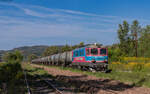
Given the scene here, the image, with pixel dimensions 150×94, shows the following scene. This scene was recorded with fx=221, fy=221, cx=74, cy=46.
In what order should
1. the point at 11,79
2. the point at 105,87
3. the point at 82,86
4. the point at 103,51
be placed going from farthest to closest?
the point at 103,51, the point at 11,79, the point at 105,87, the point at 82,86

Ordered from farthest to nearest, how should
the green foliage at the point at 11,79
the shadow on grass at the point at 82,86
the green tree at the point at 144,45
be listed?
1. the green tree at the point at 144,45
2. the green foliage at the point at 11,79
3. the shadow on grass at the point at 82,86

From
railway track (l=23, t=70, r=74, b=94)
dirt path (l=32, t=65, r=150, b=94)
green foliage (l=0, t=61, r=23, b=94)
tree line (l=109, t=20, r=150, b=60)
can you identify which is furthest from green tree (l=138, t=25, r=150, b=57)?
railway track (l=23, t=70, r=74, b=94)

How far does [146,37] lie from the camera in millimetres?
57312

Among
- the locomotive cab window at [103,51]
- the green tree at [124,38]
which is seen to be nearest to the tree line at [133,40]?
the green tree at [124,38]

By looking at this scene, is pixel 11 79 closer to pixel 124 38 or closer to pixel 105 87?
pixel 105 87

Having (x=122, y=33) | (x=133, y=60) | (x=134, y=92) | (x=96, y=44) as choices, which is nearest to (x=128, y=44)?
(x=122, y=33)

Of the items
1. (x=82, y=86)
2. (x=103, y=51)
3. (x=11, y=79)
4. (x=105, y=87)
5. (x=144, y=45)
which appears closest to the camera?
(x=82, y=86)

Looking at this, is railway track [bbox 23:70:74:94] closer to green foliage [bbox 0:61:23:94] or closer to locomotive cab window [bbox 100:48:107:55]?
green foliage [bbox 0:61:23:94]

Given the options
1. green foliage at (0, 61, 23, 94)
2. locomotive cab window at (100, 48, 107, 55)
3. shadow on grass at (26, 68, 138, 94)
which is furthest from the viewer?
locomotive cab window at (100, 48, 107, 55)

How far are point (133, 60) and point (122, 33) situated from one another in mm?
22039

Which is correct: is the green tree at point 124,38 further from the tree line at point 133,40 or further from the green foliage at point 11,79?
the green foliage at point 11,79

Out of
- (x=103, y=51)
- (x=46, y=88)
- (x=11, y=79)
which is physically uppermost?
(x=103, y=51)

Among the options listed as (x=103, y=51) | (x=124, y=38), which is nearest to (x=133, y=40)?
(x=124, y=38)

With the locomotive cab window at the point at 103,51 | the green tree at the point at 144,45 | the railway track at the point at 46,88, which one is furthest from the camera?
the green tree at the point at 144,45
